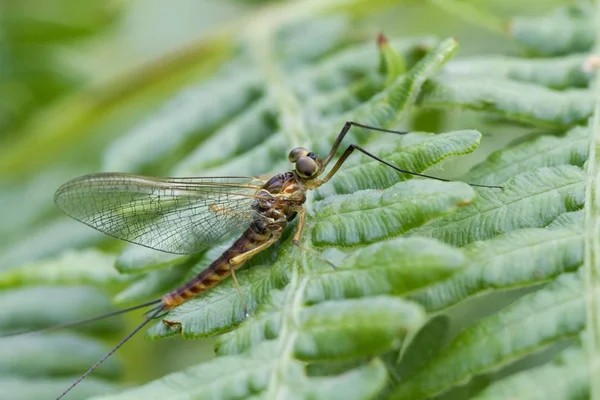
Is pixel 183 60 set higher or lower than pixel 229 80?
higher

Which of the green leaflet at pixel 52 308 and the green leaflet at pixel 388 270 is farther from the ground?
the green leaflet at pixel 52 308

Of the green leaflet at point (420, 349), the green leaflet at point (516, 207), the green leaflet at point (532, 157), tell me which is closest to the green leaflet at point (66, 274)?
the green leaflet at point (420, 349)

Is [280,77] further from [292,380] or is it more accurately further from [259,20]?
[292,380]

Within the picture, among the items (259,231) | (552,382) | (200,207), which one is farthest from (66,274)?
(552,382)

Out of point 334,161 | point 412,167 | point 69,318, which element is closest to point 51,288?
point 69,318

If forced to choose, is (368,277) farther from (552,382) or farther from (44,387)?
(44,387)

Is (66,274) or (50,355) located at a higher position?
(66,274)

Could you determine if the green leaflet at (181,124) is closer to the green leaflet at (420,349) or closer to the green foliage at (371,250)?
the green foliage at (371,250)
